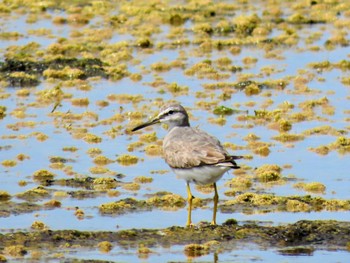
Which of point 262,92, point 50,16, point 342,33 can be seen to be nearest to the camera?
point 262,92

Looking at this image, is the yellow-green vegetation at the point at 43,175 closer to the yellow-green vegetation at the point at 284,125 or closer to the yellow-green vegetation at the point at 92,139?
the yellow-green vegetation at the point at 92,139

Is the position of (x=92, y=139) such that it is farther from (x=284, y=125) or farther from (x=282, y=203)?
(x=282, y=203)

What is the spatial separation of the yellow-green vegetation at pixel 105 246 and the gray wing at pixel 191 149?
69.3 inches

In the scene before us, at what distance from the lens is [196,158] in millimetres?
15203

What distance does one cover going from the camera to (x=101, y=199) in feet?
55.9

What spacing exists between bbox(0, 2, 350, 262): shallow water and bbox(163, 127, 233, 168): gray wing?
3.12 feet

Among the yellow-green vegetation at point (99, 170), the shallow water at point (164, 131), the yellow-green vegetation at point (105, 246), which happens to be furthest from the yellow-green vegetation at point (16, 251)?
the yellow-green vegetation at point (99, 170)

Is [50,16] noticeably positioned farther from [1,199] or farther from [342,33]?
[1,199]

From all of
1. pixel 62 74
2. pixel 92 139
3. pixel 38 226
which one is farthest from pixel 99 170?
pixel 62 74

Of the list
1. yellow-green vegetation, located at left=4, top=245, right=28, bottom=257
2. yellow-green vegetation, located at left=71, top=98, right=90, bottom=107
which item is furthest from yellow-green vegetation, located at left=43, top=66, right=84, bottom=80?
yellow-green vegetation, located at left=4, top=245, right=28, bottom=257

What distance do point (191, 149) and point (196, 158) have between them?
28cm

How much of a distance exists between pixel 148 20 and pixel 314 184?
46.0ft

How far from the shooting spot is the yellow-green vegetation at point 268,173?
18.2m

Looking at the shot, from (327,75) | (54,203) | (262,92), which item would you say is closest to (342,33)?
(327,75)
